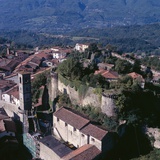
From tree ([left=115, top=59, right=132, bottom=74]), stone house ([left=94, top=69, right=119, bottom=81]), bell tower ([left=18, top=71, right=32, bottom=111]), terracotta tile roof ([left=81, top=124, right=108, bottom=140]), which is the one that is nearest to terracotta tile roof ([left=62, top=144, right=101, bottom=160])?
terracotta tile roof ([left=81, top=124, right=108, bottom=140])

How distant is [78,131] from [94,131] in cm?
267

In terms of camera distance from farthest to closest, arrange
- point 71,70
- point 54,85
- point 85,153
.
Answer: point 54,85, point 71,70, point 85,153

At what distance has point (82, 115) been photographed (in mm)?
38719

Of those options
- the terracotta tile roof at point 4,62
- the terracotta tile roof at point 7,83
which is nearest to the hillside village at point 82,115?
the terracotta tile roof at point 7,83

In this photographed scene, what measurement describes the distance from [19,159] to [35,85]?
15.3 meters

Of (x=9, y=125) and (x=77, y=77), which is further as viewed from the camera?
(x=77, y=77)

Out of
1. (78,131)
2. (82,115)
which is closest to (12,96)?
(82,115)

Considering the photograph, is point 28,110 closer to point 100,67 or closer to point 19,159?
point 19,159

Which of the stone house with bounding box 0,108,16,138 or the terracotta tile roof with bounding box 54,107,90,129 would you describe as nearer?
the terracotta tile roof with bounding box 54,107,90,129

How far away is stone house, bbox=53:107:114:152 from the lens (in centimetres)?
3347

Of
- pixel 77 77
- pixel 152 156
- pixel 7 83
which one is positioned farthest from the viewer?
pixel 7 83

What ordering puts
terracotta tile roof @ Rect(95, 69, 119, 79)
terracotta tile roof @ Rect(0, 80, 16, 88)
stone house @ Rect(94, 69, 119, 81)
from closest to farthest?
stone house @ Rect(94, 69, 119, 81) → terracotta tile roof @ Rect(95, 69, 119, 79) → terracotta tile roof @ Rect(0, 80, 16, 88)

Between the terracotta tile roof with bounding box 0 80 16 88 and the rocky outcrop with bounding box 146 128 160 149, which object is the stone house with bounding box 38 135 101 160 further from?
the terracotta tile roof with bounding box 0 80 16 88

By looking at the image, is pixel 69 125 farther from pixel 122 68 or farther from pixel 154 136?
pixel 122 68
